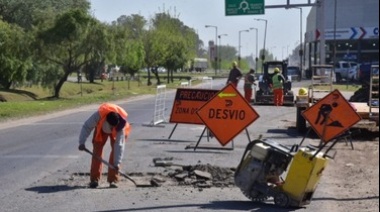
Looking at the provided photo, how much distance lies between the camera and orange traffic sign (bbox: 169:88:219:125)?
18.4 metres

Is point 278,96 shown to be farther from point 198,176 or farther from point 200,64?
point 200,64

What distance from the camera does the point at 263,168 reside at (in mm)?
9508

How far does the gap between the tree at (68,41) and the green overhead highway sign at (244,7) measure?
412 inches

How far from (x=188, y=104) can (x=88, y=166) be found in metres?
5.55

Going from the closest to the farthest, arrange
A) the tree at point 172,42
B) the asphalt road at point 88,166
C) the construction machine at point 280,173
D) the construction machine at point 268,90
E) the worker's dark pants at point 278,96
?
1. the construction machine at point 280,173
2. the asphalt road at point 88,166
3. the worker's dark pants at point 278,96
4. the construction machine at point 268,90
5. the tree at point 172,42

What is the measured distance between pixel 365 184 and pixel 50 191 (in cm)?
514

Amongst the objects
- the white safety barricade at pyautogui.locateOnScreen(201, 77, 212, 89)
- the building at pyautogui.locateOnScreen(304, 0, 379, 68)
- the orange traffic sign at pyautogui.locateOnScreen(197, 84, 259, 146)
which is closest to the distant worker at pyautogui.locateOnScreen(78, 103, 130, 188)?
the orange traffic sign at pyautogui.locateOnScreen(197, 84, 259, 146)

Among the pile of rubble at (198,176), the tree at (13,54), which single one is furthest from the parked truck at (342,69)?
the pile of rubble at (198,176)

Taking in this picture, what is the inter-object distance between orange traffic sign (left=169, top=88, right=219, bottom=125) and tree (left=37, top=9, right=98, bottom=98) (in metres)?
20.9

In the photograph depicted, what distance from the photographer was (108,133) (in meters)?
11.4

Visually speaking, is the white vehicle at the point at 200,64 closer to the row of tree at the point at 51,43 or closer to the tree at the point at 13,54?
the row of tree at the point at 51,43

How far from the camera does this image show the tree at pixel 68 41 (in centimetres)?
3969

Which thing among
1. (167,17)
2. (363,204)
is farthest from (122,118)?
(167,17)

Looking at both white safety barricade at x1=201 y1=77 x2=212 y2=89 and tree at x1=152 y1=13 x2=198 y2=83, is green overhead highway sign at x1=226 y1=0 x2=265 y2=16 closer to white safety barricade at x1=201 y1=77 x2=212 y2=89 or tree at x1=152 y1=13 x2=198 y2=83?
white safety barricade at x1=201 y1=77 x2=212 y2=89
